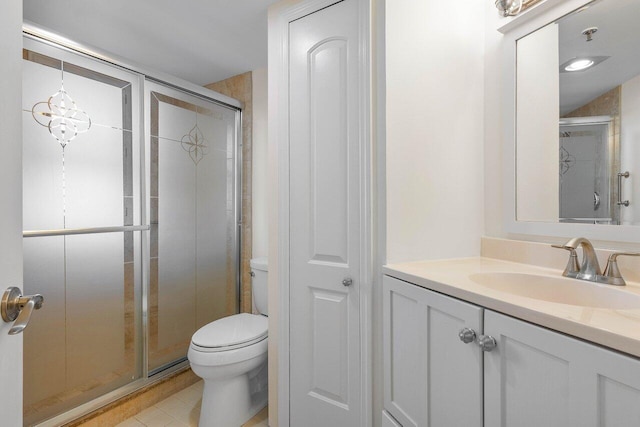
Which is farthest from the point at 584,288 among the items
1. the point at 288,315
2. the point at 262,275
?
the point at 262,275

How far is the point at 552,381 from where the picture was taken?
650 millimetres

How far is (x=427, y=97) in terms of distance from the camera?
1.30 m

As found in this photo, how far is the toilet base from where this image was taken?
1.63m

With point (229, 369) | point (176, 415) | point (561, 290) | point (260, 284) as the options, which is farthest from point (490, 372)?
point (176, 415)

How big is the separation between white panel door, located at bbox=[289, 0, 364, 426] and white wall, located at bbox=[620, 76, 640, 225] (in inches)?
33.7

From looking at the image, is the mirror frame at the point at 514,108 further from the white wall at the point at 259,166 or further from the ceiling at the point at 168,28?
the white wall at the point at 259,166

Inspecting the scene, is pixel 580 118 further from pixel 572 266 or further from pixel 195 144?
pixel 195 144

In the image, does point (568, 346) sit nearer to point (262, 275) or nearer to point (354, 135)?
point (354, 135)

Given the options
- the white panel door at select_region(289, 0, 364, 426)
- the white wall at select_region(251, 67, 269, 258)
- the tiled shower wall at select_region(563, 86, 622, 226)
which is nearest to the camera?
the tiled shower wall at select_region(563, 86, 622, 226)

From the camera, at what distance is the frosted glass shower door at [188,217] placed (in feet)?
6.51

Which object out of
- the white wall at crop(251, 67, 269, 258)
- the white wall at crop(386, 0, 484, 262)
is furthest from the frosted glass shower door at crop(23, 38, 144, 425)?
the white wall at crop(386, 0, 484, 262)

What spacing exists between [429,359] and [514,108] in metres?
1.06

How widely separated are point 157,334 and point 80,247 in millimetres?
724

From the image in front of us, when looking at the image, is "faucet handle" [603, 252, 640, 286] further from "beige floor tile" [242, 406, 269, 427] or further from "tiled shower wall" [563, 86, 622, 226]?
"beige floor tile" [242, 406, 269, 427]
